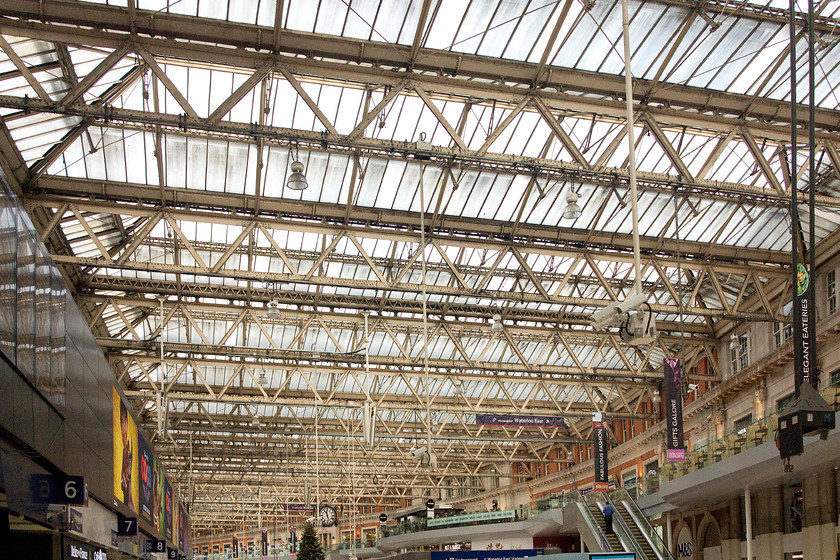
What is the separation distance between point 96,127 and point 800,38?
21217 mm

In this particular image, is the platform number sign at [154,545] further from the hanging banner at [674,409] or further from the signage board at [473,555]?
the hanging banner at [674,409]

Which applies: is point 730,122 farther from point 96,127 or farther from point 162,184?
point 96,127

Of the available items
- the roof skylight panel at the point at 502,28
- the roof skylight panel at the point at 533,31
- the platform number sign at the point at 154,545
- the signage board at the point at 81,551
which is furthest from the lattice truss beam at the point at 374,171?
the signage board at the point at 81,551

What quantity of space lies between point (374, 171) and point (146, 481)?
13.2m

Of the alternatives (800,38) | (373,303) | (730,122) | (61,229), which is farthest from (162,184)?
(800,38)

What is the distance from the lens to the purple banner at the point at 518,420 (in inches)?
1578

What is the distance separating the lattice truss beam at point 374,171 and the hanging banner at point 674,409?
10.8ft

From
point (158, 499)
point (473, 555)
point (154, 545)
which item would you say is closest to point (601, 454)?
point (473, 555)

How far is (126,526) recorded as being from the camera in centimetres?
2195

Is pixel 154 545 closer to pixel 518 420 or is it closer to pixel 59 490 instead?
pixel 518 420

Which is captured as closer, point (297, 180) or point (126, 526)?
point (297, 180)

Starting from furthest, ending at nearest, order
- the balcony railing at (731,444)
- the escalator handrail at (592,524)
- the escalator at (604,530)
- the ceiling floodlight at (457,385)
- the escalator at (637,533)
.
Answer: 1. the ceiling floodlight at (457,385)
2. the escalator handrail at (592,524)
3. the escalator at (604,530)
4. the escalator at (637,533)
5. the balcony railing at (731,444)

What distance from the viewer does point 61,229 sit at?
30125 mm

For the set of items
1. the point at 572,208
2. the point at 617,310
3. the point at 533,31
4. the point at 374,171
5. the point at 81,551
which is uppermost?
the point at 533,31
